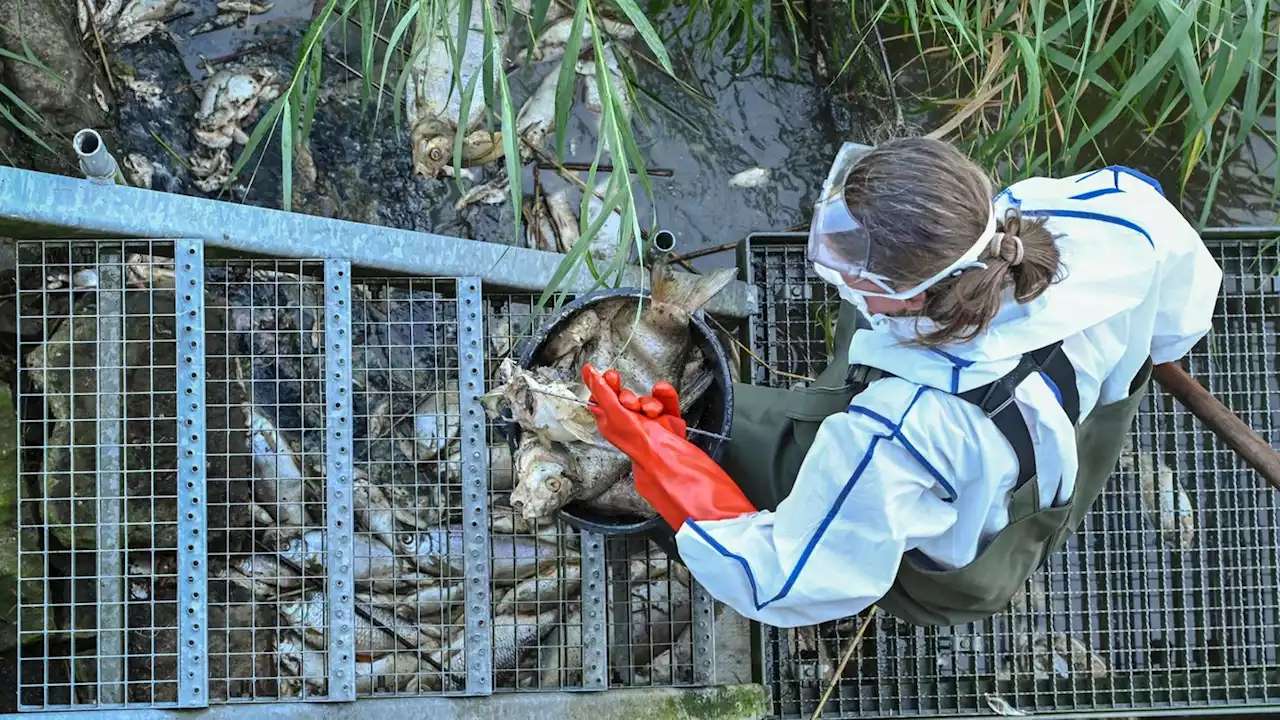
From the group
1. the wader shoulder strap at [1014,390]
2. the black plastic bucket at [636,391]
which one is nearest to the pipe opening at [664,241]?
the black plastic bucket at [636,391]

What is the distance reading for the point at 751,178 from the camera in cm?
262

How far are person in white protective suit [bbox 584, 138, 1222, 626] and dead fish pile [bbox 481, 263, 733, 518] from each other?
171 millimetres

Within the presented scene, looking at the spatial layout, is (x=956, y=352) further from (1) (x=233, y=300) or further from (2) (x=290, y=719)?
(1) (x=233, y=300)

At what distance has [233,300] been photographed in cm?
234

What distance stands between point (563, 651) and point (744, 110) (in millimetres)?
1386

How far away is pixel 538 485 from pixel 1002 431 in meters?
0.80

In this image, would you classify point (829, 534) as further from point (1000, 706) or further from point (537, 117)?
point (537, 117)

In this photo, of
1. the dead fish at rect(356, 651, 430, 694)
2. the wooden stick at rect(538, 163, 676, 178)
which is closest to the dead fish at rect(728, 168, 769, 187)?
the wooden stick at rect(538, 163, 676, 178)

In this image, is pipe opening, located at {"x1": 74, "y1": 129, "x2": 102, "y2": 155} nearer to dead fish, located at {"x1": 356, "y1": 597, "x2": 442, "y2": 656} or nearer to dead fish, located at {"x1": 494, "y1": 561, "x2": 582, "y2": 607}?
dead fish, located at {"x1": 356, "y1": 597, "x2": 442, "y2": 656}

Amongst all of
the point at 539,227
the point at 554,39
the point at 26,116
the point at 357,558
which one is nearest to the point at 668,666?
the point at 357,558

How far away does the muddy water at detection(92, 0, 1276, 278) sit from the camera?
8.04 ft

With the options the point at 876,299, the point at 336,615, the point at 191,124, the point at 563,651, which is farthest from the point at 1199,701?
the point at 191,124

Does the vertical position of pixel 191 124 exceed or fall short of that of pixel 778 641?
it exceeds it

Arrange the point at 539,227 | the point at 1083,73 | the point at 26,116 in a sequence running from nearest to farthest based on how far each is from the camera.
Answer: the point at 1083,73, the point at 26,116, the point at 539,227
